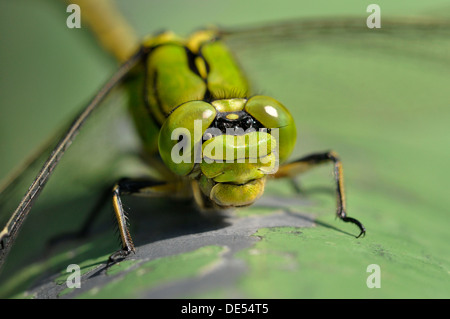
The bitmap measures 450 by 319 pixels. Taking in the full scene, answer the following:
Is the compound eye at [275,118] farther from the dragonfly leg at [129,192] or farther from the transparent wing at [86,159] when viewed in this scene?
the transparent wing at [86,159]

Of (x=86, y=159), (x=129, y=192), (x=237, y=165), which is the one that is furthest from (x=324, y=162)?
(x=86, y=159)

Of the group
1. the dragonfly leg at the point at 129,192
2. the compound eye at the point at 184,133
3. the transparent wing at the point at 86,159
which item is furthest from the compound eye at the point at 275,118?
the transparent wing at the point at 86,159

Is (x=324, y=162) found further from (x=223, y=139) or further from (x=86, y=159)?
(x=86, y=159)

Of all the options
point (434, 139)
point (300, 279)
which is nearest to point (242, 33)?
point (434, 139)

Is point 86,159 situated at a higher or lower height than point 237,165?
higher

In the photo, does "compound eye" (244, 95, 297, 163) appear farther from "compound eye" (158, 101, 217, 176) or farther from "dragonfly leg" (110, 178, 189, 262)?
"dragonfly leg" (110, 178, 189, 262)
